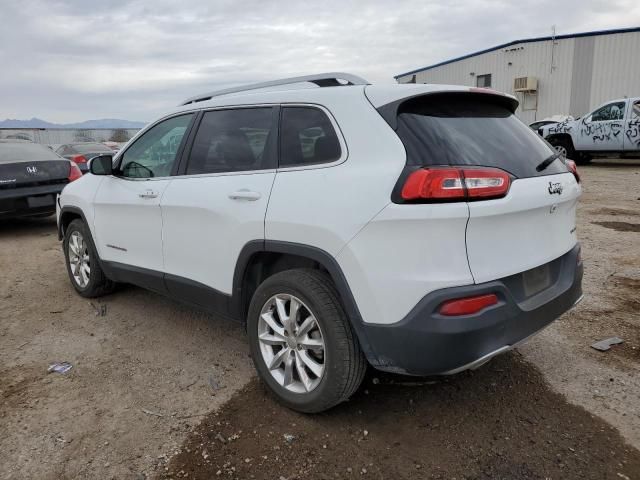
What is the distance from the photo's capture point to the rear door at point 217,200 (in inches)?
119

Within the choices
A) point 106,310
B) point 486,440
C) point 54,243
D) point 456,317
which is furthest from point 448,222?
point 54,243

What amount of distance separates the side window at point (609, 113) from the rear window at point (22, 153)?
14203 mm

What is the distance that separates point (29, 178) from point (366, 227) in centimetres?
705

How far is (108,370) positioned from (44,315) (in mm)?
1468

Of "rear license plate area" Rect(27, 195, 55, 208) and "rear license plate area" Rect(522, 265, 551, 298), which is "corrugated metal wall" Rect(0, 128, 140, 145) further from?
"rear license plate area" Rect(522, 265, 551, 298)

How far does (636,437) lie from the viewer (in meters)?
2.65

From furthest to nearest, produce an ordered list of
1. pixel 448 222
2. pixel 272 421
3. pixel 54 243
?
pixel 54 243
pixel 272 421
pixel 448 222

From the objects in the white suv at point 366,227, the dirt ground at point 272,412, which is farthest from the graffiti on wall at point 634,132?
the white suv at point 366,227

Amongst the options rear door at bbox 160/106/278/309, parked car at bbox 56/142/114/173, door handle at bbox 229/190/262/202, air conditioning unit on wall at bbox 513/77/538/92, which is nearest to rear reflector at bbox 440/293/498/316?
rear door at bbox 160/106/278/309

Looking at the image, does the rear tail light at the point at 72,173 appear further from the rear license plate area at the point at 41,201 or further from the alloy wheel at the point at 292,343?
the alloy wheel at the point at 292,343

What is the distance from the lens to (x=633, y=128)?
1432 cm

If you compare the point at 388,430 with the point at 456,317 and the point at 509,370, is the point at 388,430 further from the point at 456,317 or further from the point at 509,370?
the point at 509,370

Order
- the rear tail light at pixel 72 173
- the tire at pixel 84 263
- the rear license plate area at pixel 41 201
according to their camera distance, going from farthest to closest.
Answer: the rear tail light at pixel 72 173 < the rear license plate area at pixel 41 201 < the tire at pixel 84 263

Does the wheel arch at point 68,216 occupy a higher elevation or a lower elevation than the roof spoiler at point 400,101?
lower
